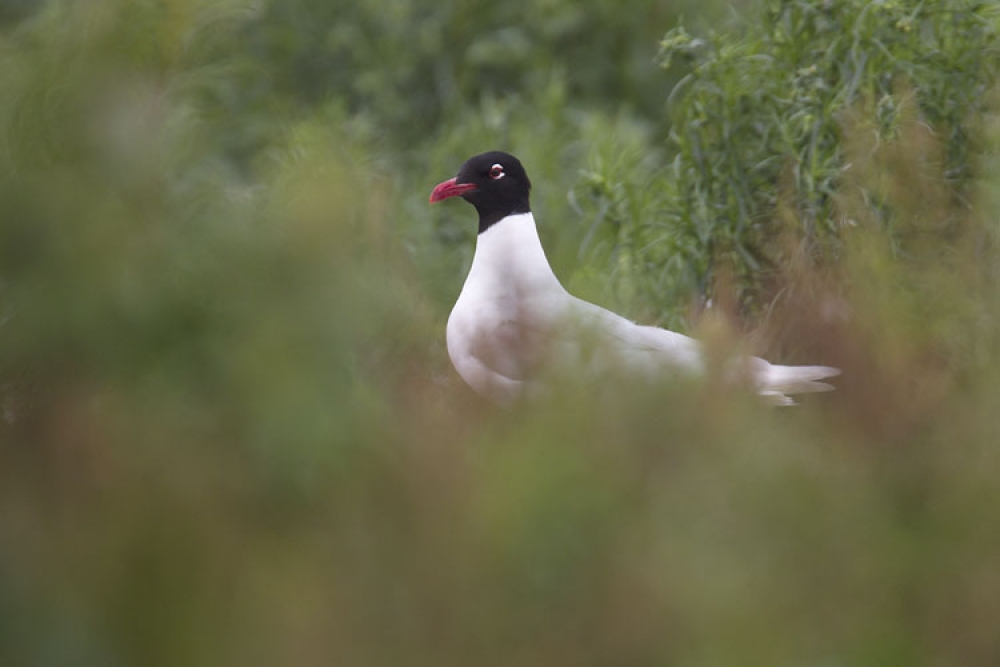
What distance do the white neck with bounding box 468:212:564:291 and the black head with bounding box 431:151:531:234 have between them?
6 cm

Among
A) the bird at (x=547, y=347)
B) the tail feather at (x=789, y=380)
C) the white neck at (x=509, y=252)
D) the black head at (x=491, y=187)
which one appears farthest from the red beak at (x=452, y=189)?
the tail feather at (x=789, y=380)

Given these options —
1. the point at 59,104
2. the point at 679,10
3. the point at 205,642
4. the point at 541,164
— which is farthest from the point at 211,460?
the point at 679,10

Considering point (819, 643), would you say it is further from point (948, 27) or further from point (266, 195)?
point (948, 27)

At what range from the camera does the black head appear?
4.67 m

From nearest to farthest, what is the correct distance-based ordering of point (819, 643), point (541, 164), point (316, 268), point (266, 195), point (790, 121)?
point (316, 268), point (819, 643), point (266, 195), point (790, 121), point (541, 164)

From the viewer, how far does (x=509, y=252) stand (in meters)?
4.36

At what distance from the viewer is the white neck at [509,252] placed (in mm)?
4148

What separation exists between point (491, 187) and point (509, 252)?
40 centimetres

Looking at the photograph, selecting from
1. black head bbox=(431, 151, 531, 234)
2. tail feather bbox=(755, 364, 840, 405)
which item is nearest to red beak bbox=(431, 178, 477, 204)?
black head bbox=(431, 151, 531, 234)

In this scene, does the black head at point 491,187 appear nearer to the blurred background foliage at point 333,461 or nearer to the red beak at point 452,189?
the red beak at point 452,189

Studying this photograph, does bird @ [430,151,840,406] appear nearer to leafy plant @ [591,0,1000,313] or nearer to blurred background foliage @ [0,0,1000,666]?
blurred background foliage @ [0,0,1000,666]

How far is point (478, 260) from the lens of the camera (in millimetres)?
4383

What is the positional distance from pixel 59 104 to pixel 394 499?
467 millimetres

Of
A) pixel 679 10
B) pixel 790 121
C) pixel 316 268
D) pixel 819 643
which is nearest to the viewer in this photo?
pixel 316 268
